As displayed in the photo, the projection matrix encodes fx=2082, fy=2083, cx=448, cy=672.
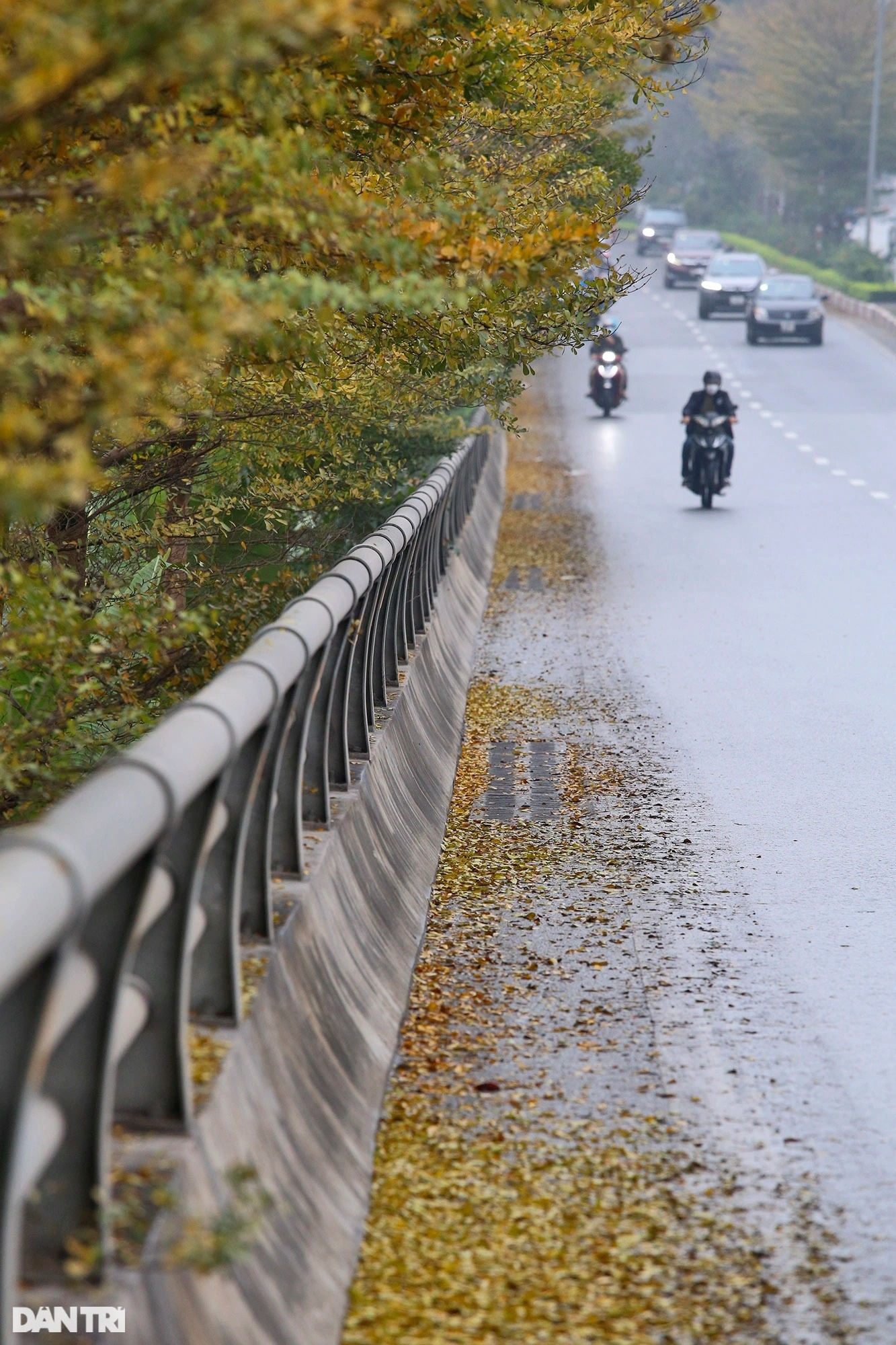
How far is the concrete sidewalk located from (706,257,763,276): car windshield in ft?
171

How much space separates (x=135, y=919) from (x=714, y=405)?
23999 mm

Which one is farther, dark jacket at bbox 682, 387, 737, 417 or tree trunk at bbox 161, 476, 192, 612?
dark jacket at bbox 682, 387, 737, 417

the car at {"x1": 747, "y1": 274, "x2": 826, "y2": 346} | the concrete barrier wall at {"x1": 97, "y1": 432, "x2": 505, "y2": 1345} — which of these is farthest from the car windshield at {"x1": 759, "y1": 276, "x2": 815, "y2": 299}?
the concrete barrier wall at {"x1": 97, "y1": 432, "x2": 505, "y2": 1345}

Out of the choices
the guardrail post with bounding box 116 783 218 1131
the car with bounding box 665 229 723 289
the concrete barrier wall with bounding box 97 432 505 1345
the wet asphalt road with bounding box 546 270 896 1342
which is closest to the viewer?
the concrete barrier wall with bounding box 97 432 505 1345

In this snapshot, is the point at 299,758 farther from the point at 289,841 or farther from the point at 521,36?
the point at 521,36

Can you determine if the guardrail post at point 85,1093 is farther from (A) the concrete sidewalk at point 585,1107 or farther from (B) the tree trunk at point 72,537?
(B) the tree trunk at point 72,537

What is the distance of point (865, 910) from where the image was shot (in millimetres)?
8742

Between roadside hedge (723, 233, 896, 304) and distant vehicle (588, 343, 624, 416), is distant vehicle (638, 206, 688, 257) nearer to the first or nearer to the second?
roadside hedge (723, 233, 896, 304)

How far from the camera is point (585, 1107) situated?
20.5ft

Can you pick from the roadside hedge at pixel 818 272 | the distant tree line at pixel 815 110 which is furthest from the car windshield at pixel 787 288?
the distant tree line at pixel 815 110

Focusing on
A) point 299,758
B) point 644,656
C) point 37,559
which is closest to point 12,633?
point 299,758

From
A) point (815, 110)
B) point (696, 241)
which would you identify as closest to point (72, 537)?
point (696, 241)

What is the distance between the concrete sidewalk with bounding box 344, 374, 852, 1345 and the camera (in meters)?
4.88

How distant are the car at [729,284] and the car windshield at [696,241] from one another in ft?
42.6
